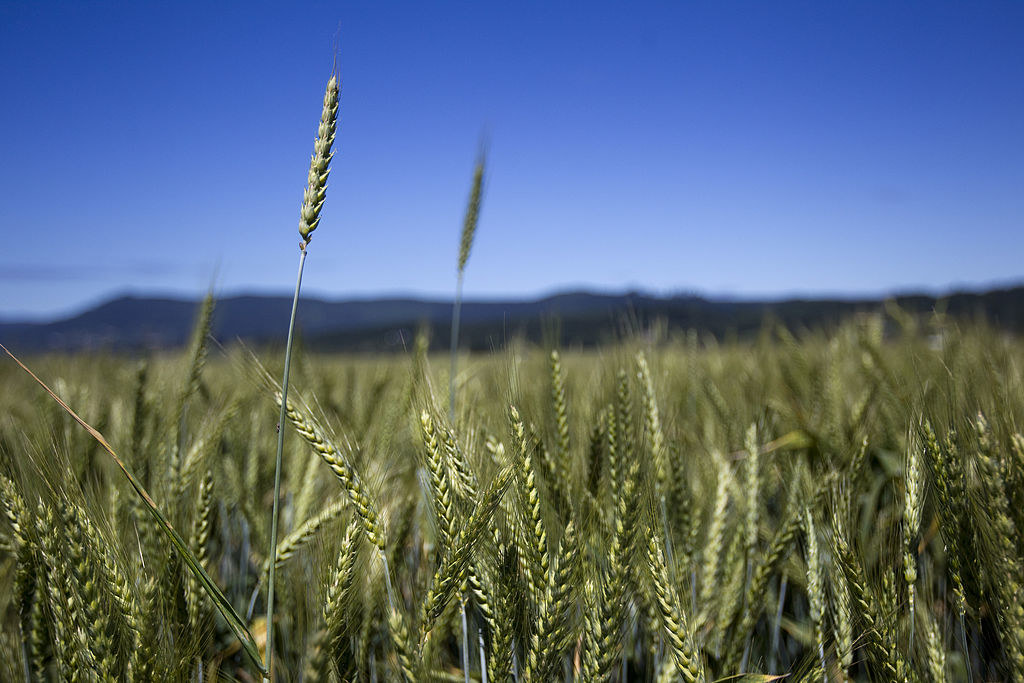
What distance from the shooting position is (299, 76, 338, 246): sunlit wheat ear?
70 centimetres

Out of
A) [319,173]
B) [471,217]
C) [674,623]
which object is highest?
[471,217]

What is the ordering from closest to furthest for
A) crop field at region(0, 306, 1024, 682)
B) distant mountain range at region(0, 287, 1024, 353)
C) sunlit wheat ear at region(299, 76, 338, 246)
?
sunlit wheat ear at region(299, 76, 338, 246), crop field at region(0, 306, 1024, 682), distant mountain range at region(0, 287, 1024, 353)

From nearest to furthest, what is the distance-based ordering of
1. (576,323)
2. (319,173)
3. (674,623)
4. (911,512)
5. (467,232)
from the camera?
(319,173) < (674,623) < (911,512) < (467,232) < (576,323)

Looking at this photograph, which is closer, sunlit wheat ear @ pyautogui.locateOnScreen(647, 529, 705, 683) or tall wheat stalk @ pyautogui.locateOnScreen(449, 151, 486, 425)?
sunlit wheat ear @ pyautogui.locateOnScreen(647, 529, 705, 683)

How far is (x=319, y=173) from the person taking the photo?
0.70 meters

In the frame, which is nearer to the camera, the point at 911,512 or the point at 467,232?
the point at 911,512

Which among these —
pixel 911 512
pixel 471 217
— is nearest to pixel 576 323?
pixel 471 217

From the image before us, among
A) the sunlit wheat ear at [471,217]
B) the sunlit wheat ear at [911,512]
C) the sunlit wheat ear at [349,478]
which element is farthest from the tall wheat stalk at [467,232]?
the sunlit wheat ear at [911,512]

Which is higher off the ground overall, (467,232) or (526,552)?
(467,232)

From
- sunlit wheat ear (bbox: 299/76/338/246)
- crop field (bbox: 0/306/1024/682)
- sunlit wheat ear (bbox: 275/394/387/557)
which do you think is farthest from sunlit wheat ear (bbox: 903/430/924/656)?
sunlit wheat ear (bbox: 299/76/338/246)

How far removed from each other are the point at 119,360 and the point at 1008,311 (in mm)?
9123

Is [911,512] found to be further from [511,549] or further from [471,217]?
[471,217]

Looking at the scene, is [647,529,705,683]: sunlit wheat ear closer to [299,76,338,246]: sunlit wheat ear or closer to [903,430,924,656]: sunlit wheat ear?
[903,430,924,656]: sunlit wheat ear

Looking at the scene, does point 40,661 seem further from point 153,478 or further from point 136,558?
point 153,478
